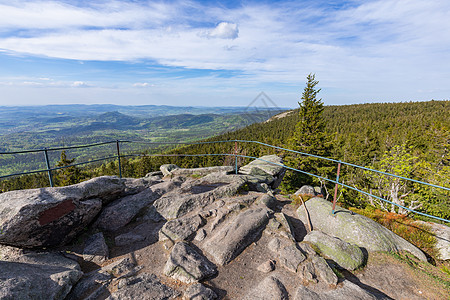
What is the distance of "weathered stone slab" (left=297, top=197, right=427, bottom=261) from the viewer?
221 inches

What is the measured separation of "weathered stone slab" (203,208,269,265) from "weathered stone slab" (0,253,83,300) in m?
3.07

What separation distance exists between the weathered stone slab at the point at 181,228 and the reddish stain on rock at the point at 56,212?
105 inches

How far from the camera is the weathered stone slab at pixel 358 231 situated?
18.5 ft

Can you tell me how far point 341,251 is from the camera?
204 inches

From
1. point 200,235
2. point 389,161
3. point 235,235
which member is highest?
point 235,235

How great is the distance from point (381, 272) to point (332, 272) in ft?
4.94

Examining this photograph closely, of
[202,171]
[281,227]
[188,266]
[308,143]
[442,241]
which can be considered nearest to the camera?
[188,266]

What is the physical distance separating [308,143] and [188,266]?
27.1 m

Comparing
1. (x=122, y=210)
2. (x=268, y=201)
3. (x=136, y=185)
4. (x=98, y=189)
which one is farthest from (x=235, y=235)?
(x=136, y=185)

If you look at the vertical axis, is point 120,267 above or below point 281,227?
below

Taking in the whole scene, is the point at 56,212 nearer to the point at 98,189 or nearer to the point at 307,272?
the point at 98,189

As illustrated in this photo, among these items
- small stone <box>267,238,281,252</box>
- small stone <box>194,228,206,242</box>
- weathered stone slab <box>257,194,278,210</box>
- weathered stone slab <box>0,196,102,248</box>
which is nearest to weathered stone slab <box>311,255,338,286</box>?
small stone <box>267,238,281,252</box>

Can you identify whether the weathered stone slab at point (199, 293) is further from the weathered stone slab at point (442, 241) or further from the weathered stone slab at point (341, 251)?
the weathered stone slab at point (442, 241)

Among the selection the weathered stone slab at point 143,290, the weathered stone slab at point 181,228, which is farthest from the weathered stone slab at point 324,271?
the weathered stone slab at point 181,228
